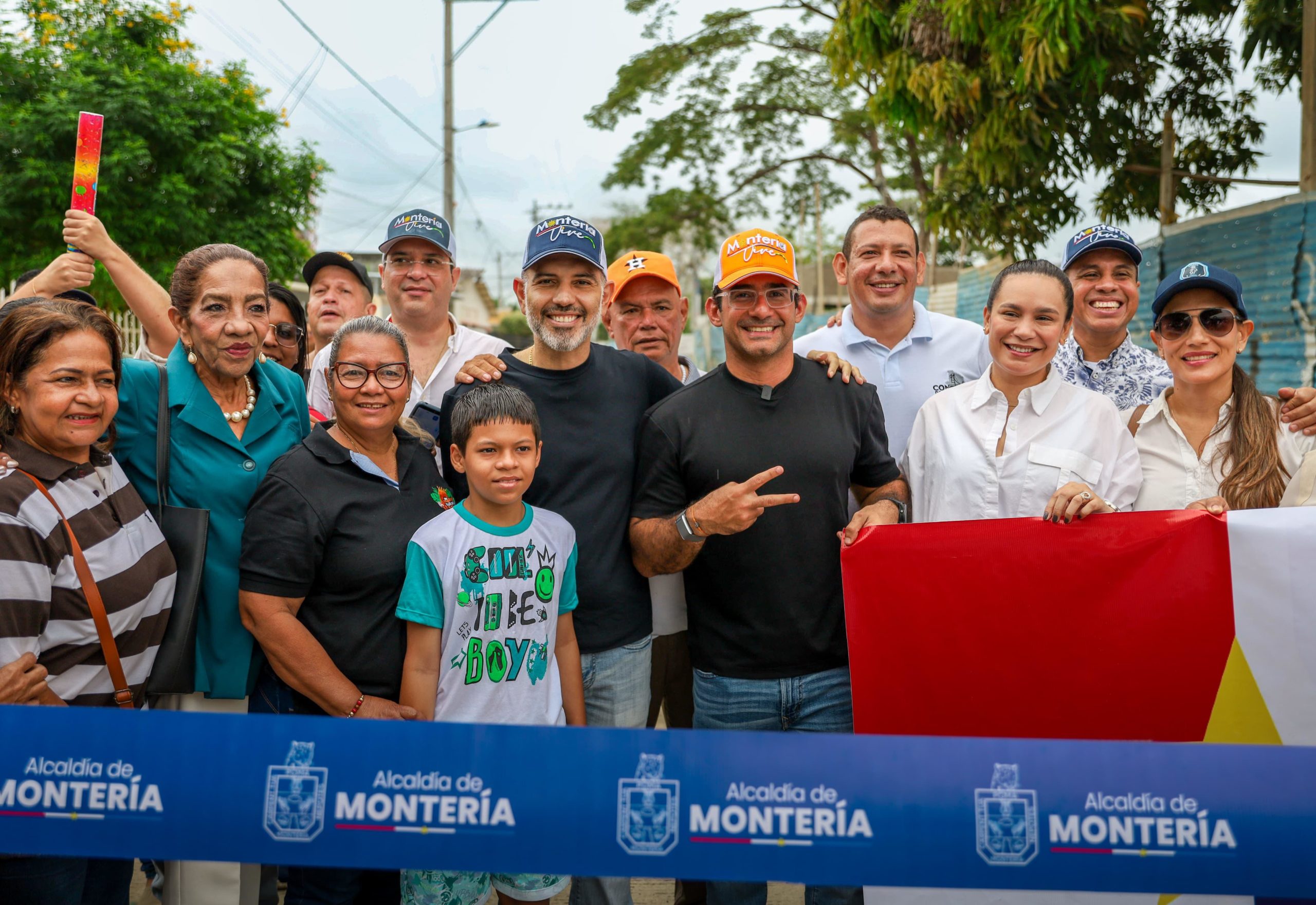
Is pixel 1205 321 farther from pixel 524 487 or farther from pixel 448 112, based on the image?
pixel 448 112

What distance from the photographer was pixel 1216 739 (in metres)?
3.10

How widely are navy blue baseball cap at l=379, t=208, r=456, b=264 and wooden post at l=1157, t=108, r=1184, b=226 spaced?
304 inches

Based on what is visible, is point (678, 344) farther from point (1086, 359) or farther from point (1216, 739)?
point (1216, 739)

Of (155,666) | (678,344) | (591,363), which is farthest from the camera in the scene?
(678,344)

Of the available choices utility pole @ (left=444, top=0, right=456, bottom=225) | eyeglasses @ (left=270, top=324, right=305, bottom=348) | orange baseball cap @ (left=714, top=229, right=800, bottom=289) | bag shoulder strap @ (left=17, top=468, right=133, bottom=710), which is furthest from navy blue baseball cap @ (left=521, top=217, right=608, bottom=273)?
utility pole @ (left=444, top=0, right=456, bottom=225)

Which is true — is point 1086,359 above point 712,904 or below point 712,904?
above

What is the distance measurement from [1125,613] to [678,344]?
98.7 inches

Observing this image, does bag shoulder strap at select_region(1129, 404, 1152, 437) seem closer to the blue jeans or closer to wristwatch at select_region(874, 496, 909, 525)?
wristwatch at select_region(874, 496, 909, 525)

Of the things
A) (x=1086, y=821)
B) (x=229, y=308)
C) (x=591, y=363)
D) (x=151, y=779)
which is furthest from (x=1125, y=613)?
(x=229, y=308)

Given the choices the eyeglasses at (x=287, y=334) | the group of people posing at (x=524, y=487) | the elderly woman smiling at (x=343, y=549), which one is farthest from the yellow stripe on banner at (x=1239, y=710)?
the eyeglasses at (x=287, y=334)

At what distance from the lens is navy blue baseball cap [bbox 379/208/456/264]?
14.5 ft

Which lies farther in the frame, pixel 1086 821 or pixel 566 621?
pixel 566 621

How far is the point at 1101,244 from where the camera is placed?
14.2 ft

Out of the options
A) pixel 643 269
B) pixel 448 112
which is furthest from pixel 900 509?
pixel 448 112
